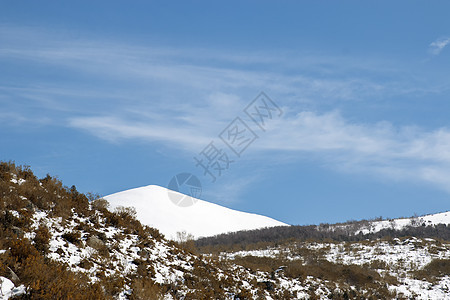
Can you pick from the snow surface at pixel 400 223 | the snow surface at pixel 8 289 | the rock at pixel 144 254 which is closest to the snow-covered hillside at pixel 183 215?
the snow surface at pixel 400 223

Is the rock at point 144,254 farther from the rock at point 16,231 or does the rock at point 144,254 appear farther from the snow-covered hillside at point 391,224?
the snow-covered hillside at point 391,224

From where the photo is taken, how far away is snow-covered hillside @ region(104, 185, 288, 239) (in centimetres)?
6869

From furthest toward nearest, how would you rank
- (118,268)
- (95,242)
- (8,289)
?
(95,242) → (118,268) → (8,289)

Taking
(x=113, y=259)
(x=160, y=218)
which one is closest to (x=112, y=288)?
(x=113, y=259)

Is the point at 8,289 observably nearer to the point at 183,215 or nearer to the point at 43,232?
the point at 43,232

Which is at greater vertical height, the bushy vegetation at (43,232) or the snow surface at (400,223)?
the snow surface at (400,223)

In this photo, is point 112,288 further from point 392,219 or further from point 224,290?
point 392,219

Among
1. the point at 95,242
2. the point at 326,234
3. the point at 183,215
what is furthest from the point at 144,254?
the point at 183,215

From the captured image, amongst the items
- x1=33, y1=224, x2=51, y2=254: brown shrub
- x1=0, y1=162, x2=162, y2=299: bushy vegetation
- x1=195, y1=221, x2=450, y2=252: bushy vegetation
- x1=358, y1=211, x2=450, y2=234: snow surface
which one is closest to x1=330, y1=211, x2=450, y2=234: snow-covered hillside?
x1=358, y1=211, x2=450, y2=234: snow surface

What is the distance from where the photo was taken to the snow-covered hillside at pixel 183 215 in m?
68.7

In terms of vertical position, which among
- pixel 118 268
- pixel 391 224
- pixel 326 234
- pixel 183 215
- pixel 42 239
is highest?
pixel 183 215

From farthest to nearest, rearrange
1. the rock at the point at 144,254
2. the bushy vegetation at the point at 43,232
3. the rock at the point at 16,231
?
the rock at the point at 144,254 < the rock at the point at 16,231 < the bushy vegetation at the point at 43,232

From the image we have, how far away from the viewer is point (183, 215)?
7856 centimetres

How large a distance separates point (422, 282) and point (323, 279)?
6.89 m
